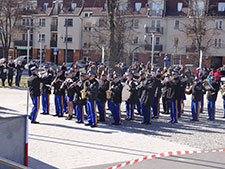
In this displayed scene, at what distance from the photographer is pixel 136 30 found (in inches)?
2222

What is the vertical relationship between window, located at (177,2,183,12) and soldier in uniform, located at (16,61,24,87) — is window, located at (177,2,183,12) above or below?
above

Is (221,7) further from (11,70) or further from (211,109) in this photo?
(211,109)

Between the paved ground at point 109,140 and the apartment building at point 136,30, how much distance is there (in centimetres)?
3562

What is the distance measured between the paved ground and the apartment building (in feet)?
117

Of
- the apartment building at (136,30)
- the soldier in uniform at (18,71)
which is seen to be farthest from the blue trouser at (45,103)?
the apartment building at (136,30)

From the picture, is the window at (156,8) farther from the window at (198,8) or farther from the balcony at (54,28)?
the balcony at (54,28)

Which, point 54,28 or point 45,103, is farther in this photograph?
point 54,28

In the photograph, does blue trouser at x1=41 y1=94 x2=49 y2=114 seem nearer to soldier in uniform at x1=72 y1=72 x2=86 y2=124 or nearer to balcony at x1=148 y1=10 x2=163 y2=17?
soldier in uniform at x1=72 y1=72 x2=86 y2=124

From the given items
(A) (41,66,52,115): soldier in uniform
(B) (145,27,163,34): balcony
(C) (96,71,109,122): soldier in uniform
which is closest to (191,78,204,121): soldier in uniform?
(C) (96,71,109,122): soldier in uniform

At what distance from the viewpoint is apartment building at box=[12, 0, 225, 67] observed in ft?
172

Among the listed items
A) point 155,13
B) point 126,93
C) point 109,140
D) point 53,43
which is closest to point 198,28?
point 155,13

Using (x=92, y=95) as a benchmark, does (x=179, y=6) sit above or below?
above

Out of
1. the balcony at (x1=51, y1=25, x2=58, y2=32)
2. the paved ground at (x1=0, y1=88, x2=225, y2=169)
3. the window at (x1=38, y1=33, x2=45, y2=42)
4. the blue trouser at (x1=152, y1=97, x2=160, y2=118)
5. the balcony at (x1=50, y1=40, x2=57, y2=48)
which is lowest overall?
the paved ground at (x1=0, y1=88, x2=225, y2=169)

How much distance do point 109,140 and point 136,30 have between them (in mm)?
46713
